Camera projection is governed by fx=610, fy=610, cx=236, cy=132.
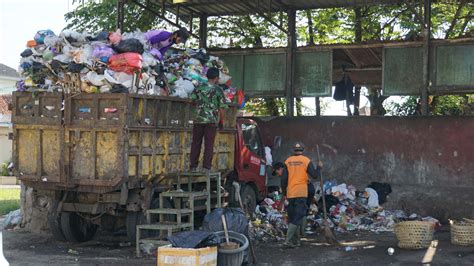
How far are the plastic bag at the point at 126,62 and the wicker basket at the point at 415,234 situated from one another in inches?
190

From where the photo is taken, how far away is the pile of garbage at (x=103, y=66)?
29.6 ft

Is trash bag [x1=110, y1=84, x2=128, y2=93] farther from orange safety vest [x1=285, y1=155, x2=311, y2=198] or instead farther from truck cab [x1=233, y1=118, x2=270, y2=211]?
truck cab [x1=233, y1=118, x2=270, y2=211]

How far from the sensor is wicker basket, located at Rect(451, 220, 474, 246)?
995cm

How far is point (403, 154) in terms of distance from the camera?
13703 mm

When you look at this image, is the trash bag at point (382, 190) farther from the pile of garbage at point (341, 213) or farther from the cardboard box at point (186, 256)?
the cardboard box at point (186, 256)

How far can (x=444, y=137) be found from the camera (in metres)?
13.3

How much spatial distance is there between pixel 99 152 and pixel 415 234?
5027 mm

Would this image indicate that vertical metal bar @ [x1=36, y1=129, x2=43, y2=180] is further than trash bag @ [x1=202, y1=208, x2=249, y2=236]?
Yes

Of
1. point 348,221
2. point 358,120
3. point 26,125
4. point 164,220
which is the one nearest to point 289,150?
point 358,120

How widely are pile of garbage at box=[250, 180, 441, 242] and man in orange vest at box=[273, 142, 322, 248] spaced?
75 centimetres

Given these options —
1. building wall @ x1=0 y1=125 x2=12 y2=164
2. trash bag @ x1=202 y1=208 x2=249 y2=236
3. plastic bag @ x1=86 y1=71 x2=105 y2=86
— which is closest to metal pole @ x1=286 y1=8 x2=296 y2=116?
plastic bag @ x1=86 y1=71 x2=105 y2=86

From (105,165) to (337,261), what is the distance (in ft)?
12.0

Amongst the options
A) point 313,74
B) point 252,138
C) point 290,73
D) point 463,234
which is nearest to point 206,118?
point 252,138

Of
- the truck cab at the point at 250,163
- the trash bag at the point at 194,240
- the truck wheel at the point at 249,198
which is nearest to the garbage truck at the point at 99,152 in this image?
the truck cab at the point at 250,163
